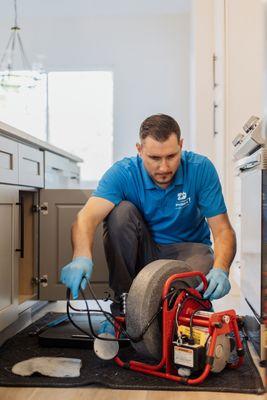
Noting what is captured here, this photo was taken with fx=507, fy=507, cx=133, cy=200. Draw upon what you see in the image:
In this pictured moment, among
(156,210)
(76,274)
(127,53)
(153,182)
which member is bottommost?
(76,274)

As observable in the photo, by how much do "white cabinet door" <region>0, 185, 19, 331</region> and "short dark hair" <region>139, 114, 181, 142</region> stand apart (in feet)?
1.83

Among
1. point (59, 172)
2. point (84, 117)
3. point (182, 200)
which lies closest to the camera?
point (182, 200)

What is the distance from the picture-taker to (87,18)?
18.9 feet

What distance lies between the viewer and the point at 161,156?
68.0 inches

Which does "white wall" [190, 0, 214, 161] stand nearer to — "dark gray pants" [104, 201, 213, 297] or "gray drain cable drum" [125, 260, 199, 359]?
"dark gray pants" [104, 201, 213, 297]

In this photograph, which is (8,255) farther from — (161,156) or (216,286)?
(216,286)

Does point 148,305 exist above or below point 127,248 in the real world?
below

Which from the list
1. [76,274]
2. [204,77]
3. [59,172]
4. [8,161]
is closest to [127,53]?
[204,77]

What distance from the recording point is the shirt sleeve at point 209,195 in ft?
5.93

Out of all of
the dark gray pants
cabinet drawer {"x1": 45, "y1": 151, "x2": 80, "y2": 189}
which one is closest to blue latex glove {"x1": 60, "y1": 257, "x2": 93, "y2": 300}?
the dark gray pants

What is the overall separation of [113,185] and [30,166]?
539 millimetres

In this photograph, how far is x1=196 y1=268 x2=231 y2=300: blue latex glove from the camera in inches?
59.9

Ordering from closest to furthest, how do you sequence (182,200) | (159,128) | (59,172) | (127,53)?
(159,128) < (182,200) < (59,172) < (127,53)

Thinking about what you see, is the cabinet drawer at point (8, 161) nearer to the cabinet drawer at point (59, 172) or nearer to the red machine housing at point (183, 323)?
the cabinet drawer at point (59, 172)
